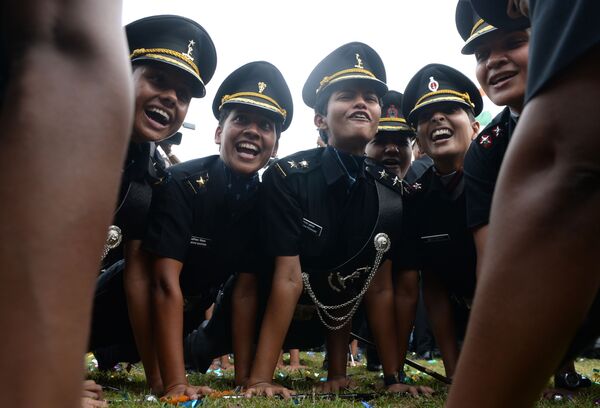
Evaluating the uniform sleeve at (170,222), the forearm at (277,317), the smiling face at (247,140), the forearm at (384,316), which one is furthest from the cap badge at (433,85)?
the uniform sleeve at (170,222)

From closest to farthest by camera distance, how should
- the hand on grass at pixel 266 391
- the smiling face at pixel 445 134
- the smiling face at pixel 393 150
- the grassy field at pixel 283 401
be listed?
the grassy field at pixel 283 401, the hand on grass at pixel 266 391, the smiling face at pixel 445 134, the smiling face at pixel 393 150

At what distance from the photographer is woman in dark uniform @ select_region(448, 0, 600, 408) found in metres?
0.88

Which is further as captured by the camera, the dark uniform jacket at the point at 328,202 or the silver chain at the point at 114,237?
the dark uniform jacket at the point at 328,202

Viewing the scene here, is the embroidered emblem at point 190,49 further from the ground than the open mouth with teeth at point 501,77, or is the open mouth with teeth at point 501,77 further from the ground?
the embroidered emblem at point 190,49

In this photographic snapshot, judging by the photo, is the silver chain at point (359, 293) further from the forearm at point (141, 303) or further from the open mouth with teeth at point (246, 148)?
the forearm at point (141, 303)

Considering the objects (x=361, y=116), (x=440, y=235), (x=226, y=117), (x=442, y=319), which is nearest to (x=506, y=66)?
(x=361, y=116)

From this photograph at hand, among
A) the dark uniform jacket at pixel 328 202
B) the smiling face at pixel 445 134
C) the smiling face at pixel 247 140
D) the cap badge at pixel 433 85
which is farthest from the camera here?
the cap badge at pixel 433 85

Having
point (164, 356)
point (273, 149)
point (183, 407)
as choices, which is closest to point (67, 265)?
point (183, 407)

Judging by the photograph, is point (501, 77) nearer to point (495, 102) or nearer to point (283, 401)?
point (495, 102)

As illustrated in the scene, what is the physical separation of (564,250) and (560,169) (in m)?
0.13

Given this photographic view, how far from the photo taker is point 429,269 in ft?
11.8

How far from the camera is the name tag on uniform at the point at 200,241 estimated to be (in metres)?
3.19

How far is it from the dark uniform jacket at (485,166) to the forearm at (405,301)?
0.70 meters

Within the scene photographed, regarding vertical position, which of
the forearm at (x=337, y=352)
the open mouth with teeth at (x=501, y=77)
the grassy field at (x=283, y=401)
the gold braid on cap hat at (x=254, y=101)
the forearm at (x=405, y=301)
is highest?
the gold braid on cap hat at (x=254, y=101)
